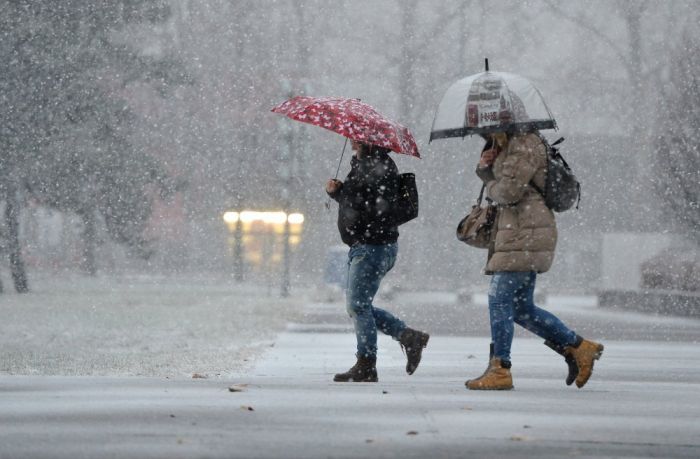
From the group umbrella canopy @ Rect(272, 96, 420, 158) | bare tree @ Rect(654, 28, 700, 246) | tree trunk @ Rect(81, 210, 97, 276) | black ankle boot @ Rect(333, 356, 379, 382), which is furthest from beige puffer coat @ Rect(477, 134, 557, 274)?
tree trunk @ Rect(81, 210, 97, 276)

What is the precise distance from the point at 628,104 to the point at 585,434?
38560mm

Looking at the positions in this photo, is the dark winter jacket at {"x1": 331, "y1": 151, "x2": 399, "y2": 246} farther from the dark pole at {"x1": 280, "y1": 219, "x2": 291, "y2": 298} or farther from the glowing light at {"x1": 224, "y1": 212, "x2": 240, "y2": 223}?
the glowing light at {"x1": 224, "y1": 212, "x2": 240, "y2": 223}

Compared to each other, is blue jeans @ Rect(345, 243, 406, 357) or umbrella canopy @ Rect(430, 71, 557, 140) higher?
umbrella canopy @ Rect(430, 71, 557, 140)

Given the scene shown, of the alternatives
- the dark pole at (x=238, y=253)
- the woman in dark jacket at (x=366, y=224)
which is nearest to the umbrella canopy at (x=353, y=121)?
the woman in dark jacket at (x=366, y=224)

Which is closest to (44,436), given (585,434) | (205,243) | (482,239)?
(585,434)

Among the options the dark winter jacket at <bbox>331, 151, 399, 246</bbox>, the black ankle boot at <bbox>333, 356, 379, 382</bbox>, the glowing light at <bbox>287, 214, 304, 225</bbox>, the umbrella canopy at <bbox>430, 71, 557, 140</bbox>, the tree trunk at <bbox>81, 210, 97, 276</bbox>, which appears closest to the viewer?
the umbrella canopy at <bbox>430, 71, 557, 140</bbox>

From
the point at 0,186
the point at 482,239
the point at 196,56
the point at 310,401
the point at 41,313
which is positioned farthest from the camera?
the point at 196,56

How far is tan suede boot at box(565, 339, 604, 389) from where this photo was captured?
25.4ft

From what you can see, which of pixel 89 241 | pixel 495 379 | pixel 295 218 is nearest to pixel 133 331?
pixel 495 379

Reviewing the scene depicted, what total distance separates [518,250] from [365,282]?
1.06 meters

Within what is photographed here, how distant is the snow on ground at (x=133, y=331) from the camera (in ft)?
34.7

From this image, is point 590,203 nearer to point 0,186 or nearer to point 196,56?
point 196,56

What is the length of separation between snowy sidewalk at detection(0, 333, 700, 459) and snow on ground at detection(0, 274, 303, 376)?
176cm

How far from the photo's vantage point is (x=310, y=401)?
6.88m
